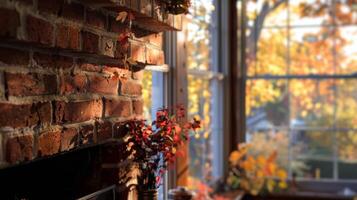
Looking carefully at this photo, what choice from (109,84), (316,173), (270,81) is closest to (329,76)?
(270,81)

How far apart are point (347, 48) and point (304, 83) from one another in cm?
42

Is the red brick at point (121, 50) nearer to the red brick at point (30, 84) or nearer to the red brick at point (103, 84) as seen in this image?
the red brick at point (103, 84)

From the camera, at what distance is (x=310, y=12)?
4.01m

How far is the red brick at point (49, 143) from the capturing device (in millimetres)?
1312

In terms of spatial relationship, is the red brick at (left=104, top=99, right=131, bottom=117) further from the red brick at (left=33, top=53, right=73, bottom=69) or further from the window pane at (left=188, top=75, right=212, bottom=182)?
the window pane at (left=188, top=75, right=212, bottom=182)

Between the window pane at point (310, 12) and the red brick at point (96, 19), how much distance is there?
2693mm

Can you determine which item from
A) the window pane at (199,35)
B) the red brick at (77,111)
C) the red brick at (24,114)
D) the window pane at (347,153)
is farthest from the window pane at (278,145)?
the red brick at (24,114)

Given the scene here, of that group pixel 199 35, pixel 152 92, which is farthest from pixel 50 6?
pixel 199 35

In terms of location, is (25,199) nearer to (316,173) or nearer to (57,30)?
(57,30)

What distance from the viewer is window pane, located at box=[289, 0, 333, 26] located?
3971 millimetres

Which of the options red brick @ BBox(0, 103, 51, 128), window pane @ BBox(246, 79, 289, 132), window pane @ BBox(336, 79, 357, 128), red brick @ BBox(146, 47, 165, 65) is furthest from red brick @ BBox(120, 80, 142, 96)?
window pane @ BBox(336, 79, 357, 128)

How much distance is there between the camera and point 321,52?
157 inches

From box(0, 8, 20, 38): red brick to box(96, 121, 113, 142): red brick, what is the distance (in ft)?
1.91

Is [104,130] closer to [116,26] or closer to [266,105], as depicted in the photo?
[116,26]
